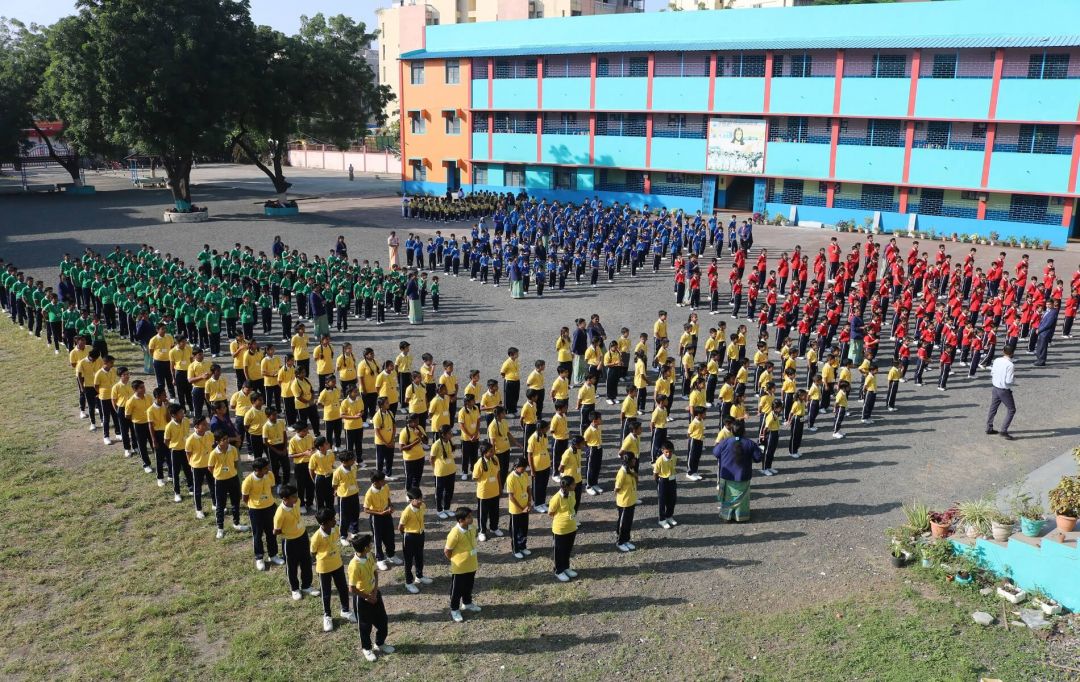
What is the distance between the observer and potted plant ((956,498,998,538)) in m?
9.28

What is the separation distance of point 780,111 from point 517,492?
30.2 meters

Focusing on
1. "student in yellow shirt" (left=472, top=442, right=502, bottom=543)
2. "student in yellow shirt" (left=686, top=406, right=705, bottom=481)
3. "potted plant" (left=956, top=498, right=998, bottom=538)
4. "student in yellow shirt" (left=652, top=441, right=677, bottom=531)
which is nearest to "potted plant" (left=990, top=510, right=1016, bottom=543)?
"potted plant" (left=956, top=498, right=998, bottom=538)

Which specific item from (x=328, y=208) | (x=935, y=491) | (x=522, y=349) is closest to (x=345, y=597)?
(x=935, y=491)

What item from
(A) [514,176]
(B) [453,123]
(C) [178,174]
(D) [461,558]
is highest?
(B) [453,123]

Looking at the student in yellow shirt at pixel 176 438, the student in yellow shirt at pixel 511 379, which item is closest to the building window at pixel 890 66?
the student in yellow shirt at pixel 511 379

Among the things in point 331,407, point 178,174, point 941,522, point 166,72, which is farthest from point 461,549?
point 178,174

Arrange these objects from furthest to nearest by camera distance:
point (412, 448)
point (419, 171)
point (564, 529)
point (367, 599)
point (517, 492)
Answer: point (419, 171) < point (412, 448) < point (517, 492) < point (564, 529) < point (367, 599)

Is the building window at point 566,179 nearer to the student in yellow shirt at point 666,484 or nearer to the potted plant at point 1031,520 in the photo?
the student in yellow shirt at point 666,484

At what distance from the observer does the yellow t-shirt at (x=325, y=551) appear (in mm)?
8328

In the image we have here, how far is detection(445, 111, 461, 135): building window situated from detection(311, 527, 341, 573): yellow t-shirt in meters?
39.1

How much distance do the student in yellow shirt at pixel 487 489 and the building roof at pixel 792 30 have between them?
93.2ft

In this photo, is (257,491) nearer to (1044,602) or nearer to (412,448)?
(412,448)

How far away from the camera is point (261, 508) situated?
936cm

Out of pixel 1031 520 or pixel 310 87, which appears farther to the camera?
pixel 310 87
